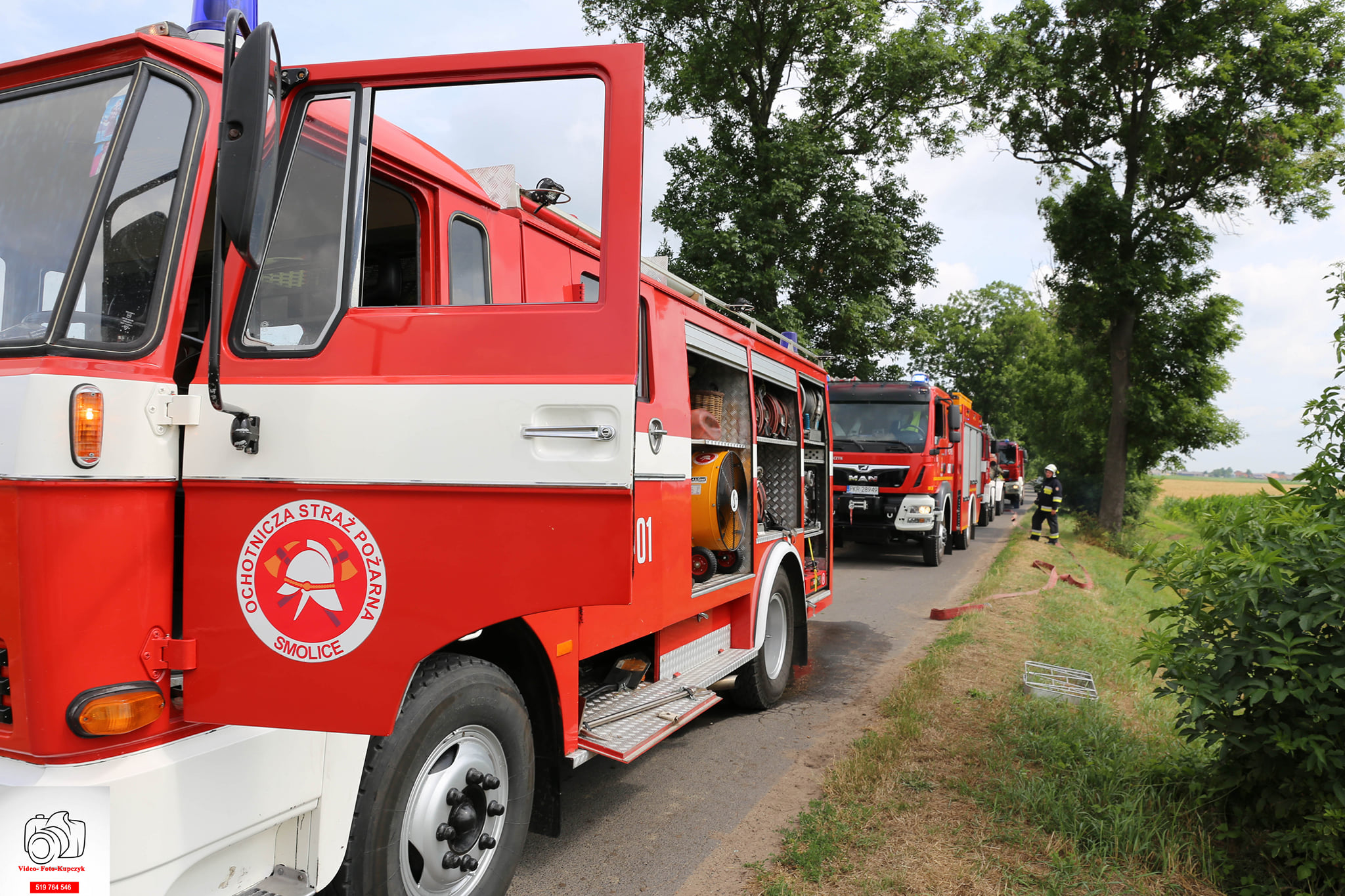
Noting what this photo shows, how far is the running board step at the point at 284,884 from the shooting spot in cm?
227

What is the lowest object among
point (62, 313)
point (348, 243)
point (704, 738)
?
point (704, 738)

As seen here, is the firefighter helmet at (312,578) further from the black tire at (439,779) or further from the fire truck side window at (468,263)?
the fire truck side window at (468,263)

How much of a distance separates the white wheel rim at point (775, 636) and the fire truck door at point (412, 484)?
401 centimetres

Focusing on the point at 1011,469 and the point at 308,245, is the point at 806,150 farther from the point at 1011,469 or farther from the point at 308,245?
the point at 1011,469

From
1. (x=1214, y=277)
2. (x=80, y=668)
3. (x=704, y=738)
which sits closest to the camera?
(x=80, y=668)

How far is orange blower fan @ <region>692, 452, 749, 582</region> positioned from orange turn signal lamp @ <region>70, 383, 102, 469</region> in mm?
3265

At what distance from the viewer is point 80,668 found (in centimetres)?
192

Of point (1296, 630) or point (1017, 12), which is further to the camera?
point (1017, 12)

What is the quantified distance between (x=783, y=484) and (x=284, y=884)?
193 inches

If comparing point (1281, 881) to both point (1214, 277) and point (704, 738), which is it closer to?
point (704, 738)

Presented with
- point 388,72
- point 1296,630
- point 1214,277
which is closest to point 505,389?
point 388,72

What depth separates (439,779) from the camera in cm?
268

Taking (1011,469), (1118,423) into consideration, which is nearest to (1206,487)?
(1011,469)

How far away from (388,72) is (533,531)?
1.26 metres
